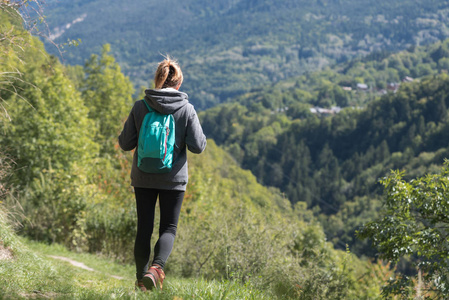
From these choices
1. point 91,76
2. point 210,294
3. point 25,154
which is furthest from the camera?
point 91,76

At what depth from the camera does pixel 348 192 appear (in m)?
126

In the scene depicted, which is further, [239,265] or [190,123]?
[239,265]

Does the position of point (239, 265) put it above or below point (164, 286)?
below

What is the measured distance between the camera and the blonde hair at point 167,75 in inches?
154

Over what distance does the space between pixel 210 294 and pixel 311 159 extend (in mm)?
149962

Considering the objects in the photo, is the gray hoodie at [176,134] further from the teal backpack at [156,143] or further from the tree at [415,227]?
the tree at [415,227]

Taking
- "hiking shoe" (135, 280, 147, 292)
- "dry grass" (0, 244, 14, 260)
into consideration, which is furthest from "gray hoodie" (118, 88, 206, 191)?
"dry grass" (0, 244, 14, 260)

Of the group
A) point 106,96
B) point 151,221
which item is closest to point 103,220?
point 151,221

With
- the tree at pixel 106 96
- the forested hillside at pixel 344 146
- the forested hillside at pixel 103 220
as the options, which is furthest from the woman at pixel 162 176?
the forested hillside at pixel 344 146

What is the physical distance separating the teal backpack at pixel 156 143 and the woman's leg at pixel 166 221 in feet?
0.74

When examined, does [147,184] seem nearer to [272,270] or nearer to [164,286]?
[164,286]

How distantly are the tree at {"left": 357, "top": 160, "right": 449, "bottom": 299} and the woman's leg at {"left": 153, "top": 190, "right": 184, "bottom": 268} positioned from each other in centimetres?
265

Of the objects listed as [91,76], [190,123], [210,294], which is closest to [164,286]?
[210,294]

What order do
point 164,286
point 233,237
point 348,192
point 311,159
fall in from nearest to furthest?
1. point 164,286
2. point 233,237
3. point 348,192
4. point 311,159
